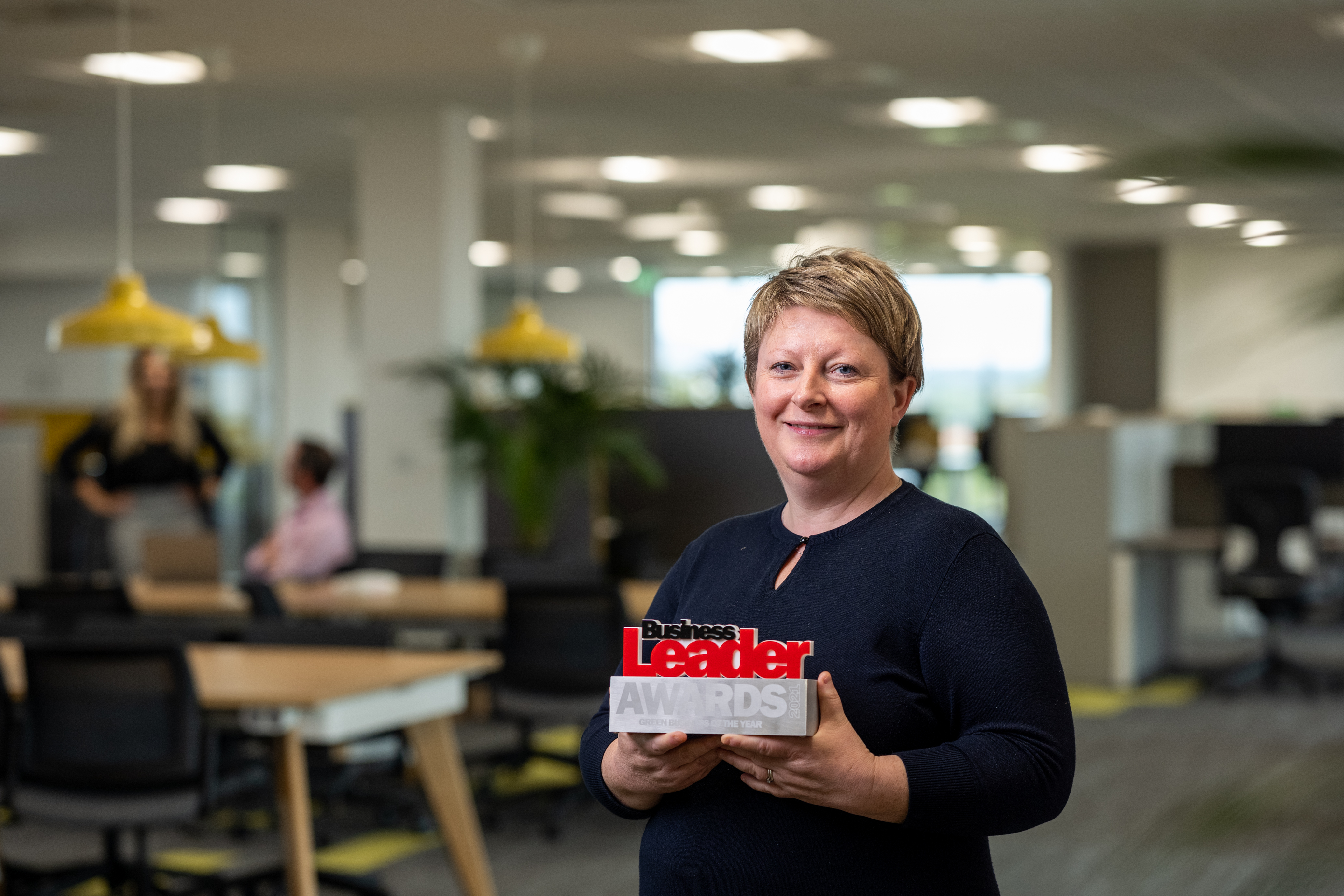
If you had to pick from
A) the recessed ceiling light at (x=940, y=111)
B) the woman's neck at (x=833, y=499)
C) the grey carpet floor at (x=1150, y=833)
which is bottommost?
the grey carpet floor at (x=1150, y=833)

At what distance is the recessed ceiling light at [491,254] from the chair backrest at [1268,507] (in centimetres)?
857

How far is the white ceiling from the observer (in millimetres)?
6594

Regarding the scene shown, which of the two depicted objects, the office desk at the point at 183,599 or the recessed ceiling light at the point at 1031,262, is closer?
the office desk at the point at 183,599

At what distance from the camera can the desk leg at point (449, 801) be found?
4309 mm

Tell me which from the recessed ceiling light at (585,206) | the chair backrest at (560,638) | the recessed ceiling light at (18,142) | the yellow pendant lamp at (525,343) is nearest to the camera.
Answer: the chair backrest at (560,638)

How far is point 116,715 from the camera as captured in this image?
371 centimetres

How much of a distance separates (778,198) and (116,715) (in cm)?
984

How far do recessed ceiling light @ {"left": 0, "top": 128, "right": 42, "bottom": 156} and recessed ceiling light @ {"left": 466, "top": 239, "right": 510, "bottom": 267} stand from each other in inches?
201

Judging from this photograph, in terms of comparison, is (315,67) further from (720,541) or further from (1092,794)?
(720,541)

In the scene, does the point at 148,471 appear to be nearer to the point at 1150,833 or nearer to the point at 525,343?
the point at 525,343

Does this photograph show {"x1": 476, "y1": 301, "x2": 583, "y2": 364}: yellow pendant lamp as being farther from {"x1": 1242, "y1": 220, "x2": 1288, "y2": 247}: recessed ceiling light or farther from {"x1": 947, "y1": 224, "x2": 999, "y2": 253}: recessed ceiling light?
{"x1": 947, "y1": 224, "x2": 999, "y2": 253}: recessed ceiling light

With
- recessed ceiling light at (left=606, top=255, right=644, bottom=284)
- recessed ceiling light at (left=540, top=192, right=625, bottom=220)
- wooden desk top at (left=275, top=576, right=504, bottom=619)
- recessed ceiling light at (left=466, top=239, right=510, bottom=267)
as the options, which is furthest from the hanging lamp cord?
recessed ceiling light at (left=606, top=255, right=644, bottom=284)

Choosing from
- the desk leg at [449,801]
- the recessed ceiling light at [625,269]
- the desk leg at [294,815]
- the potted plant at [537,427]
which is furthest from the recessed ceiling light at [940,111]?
the recessed ceiling light at [625,269]

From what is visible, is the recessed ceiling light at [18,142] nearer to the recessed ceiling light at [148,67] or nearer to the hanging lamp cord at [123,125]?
the hanging lamp cord at [123,125]
